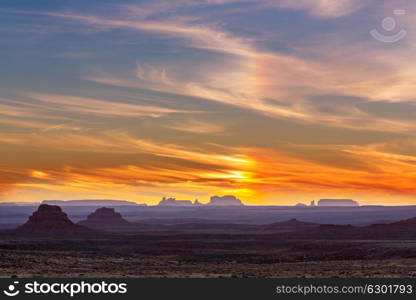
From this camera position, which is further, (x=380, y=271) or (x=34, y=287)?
(x=380, y=271)

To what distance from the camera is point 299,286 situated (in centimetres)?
2845

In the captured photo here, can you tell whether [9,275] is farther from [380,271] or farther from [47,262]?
[380,271]

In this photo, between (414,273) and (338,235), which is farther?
(338,235)

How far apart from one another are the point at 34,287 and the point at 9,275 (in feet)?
44.4

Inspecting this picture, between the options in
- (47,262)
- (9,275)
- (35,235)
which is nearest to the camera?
(9,275)

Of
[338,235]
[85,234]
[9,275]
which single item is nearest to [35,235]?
[85,234]

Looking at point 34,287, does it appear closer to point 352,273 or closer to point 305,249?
point 352,273

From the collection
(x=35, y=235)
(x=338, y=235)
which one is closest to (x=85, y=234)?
(x=35, y=235)

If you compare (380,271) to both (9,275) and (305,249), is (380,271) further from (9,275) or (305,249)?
(305,249)

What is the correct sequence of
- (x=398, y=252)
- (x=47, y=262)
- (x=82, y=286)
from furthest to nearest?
(x=398, y=252)
(x=47, y=262)
(x=82, y=286)

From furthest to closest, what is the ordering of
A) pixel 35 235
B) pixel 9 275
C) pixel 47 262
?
pixel 35 235 → pixel 47 262 → pixel 9 275

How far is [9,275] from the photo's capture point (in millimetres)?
40125

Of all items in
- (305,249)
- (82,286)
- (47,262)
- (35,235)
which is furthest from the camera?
(35,235)

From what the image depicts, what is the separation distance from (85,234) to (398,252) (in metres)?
135
